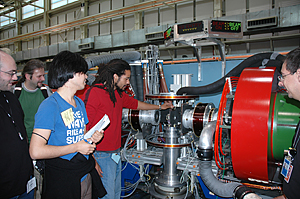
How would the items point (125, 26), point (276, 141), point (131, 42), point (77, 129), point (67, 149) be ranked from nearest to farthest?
point (67, 149), point (77, 129), point (276, 141), point (131, 42), point (125, 26)

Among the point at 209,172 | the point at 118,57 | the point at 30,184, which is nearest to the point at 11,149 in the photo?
the point at 30,184

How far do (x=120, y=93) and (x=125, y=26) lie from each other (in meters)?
8.08

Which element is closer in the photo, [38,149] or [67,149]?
→ [38,149]

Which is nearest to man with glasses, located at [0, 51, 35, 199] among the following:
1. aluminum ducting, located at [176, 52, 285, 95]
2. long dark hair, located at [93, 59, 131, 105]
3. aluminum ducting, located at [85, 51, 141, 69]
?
long dark hair, located at [93, 59, 131, 105]

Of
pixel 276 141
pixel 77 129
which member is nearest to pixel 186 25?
pixel 276 141

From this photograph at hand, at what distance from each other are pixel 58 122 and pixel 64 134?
0.09m

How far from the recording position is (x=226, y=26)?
302cm

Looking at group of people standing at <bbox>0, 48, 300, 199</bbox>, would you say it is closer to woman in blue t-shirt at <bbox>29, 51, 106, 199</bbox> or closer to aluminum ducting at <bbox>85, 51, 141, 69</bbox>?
woman in blue t-shirt at <bbox>29, 51, 106, 199</bbox>

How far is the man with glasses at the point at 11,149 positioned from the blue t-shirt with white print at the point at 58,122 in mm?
297

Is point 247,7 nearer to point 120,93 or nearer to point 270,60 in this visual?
point 270,60

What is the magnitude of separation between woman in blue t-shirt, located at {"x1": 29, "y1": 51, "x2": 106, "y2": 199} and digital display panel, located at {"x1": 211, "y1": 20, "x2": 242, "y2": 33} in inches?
83.1

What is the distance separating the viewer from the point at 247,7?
694 centimetres

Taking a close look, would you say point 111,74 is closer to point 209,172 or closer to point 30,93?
point 30,93

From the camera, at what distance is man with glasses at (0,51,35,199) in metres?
1.31
